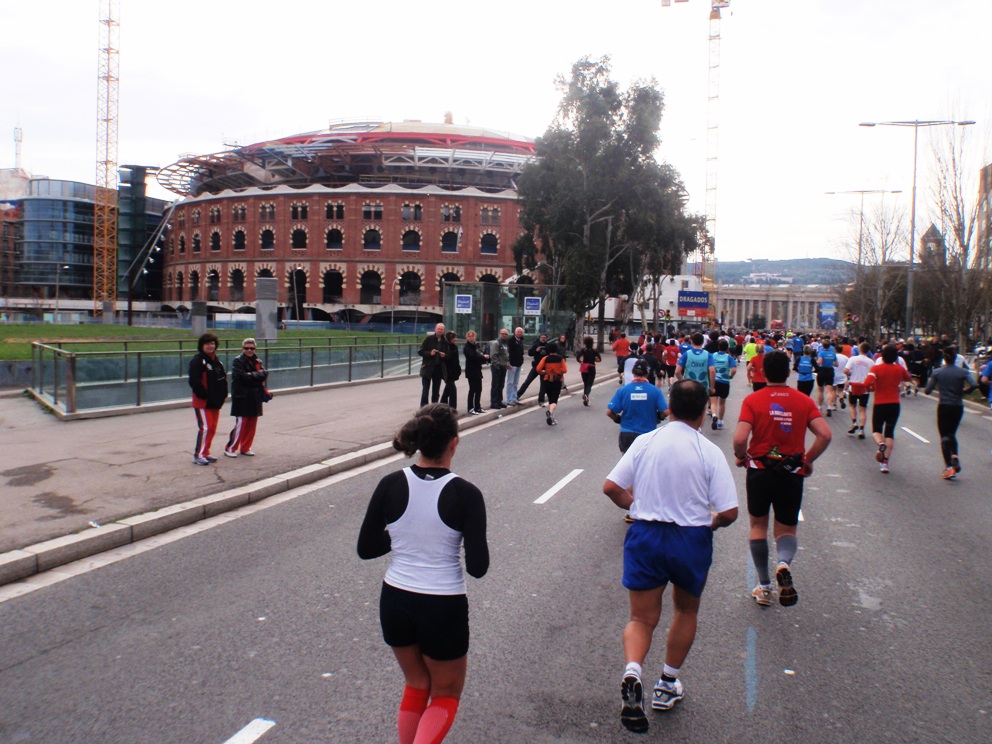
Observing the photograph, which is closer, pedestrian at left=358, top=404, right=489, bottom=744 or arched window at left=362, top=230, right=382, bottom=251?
pedestrian at left=358, top=404, right=489, bottom=744

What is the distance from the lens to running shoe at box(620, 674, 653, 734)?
3.91 metres

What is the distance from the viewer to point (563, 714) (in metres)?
4.16

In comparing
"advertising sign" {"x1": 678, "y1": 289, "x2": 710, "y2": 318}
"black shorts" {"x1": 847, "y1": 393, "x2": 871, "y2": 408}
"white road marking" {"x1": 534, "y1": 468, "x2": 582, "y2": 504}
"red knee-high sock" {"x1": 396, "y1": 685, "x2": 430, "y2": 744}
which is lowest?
"white road marking" {"x1": 534, "y1": 468, "x2": 582, "y2": 504}

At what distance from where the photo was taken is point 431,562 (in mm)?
3320

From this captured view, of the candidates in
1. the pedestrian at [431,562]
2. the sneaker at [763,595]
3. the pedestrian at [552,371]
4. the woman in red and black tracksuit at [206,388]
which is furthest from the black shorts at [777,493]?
the pedestrian at [552,371]

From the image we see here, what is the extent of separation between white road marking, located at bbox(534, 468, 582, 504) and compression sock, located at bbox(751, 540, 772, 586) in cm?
366

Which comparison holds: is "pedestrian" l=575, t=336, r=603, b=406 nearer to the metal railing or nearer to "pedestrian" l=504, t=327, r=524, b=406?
"pedestrian" l=504, t=327, r=524, b=406

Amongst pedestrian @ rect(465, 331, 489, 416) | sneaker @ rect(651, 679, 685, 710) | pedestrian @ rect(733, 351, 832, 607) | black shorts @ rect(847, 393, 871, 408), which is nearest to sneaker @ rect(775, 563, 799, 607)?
pedestrian @ rect(733, 351, 832, 607)

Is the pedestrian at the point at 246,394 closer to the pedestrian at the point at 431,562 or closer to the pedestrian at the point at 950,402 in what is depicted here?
the pedestrian at the point at 431,562

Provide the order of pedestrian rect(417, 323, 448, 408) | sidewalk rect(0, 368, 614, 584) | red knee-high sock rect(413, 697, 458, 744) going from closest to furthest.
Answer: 1. red knee-high sock rect(413, 697, 458, 744)
2. sidewalk rect(0, 368, 614, 584)
3. pedestrian rect(417, 323, 448, 408)

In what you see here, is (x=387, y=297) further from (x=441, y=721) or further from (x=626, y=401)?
(x=441, y=721)

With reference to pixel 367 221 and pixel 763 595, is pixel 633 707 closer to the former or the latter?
pixel 763 595

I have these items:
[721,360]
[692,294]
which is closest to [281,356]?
[721,360]

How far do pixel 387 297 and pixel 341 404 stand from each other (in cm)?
6027
